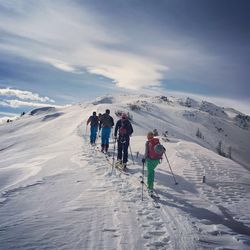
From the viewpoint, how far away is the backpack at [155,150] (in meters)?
11.8

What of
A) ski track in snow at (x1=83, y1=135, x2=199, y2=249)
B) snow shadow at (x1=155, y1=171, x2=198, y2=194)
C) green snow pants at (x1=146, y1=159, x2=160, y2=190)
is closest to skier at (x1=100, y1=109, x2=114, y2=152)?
snow shadow at (x1=155, y1=171, x2=198, y2=194)

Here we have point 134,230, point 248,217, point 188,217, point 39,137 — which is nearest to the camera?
point 134,230

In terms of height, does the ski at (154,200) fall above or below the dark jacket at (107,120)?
below

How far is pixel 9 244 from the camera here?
21.4 ft

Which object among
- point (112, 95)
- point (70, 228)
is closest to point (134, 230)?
point (70, 228)

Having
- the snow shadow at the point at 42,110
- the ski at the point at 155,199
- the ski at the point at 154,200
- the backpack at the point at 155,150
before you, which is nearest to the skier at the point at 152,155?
the backpack at the point at 155,150

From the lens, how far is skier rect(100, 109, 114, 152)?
19656 mm

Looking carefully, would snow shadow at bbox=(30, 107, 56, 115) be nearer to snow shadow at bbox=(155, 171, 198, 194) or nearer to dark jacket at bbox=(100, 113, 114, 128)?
dark jacket at bbox=(100, 113, 114, 128)

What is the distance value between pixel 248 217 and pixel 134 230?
13.1 feet

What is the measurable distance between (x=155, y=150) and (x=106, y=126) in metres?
8.24

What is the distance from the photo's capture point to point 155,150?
38.9 ft

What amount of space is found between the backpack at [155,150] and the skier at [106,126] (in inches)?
309

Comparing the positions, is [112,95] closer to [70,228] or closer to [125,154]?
[125,154]

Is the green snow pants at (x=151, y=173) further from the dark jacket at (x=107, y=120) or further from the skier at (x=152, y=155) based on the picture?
the dark jacket at (x=107, y=120)
